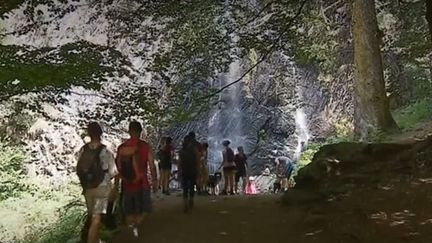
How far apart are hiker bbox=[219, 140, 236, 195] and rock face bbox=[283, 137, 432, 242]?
3996mm

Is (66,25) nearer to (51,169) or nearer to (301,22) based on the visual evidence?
(51,169)

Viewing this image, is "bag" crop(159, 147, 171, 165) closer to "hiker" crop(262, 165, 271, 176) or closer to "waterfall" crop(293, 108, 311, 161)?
"hiker" crop(262, 165, 271, 176)

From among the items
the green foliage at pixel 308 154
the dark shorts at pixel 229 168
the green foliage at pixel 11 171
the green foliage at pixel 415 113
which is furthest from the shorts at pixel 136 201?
the green foliage at pixel 308 154

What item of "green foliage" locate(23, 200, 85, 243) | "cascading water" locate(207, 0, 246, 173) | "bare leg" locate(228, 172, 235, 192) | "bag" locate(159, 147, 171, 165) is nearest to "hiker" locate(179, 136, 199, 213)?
Result: "bag" locate(159, 147, 171, 165)

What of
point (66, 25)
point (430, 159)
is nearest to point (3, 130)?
point (66, 25)

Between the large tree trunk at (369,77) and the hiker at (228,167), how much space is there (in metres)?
3.36

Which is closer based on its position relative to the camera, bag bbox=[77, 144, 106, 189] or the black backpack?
bag bbox=[77, 144, 106, 189]

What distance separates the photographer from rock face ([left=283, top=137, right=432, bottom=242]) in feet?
24.1

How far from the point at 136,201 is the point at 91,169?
1.23 m

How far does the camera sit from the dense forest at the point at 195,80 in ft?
40.5

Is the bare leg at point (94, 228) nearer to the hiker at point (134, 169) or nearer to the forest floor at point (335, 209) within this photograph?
the hiker at point (134, 169)

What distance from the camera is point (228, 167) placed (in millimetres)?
14766

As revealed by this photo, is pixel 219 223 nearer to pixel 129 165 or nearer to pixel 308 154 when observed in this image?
pixel 129 165

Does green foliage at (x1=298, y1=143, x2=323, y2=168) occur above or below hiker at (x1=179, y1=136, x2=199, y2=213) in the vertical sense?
above
